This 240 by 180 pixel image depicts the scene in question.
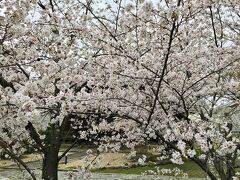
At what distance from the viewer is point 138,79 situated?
522 cm

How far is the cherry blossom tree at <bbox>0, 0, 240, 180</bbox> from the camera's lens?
4.71m

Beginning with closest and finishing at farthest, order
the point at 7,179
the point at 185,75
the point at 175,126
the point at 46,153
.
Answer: the point at 175,126, the point at 185,75, the point at 46,153, the point at 7,179

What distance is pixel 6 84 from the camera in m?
6.58

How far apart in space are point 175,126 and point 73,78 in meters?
1.86

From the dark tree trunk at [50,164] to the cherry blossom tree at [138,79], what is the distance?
0.25 metres

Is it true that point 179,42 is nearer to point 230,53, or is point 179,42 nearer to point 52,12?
point 230,53

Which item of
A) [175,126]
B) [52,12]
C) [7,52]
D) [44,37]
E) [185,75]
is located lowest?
[175,126]

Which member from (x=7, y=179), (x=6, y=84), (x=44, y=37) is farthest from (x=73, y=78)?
(x=7, y=179)

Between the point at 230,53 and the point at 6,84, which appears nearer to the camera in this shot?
the point at 230,53

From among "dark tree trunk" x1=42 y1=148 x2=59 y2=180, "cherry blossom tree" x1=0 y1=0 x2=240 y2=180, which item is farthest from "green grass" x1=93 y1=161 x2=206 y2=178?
"cherry blossom tree" x1=0 y1=0 x2=240 y2=180

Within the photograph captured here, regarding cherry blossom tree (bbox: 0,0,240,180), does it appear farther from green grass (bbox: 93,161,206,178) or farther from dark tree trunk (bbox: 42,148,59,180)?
green grass (bbox: 93,161,206,178)

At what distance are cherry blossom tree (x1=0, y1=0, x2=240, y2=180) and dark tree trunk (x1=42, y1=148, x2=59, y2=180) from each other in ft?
0.81

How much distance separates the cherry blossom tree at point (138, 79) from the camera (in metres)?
4.71

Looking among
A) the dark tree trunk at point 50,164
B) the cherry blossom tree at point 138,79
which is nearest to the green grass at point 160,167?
the dark tree trunk at point 50,164
